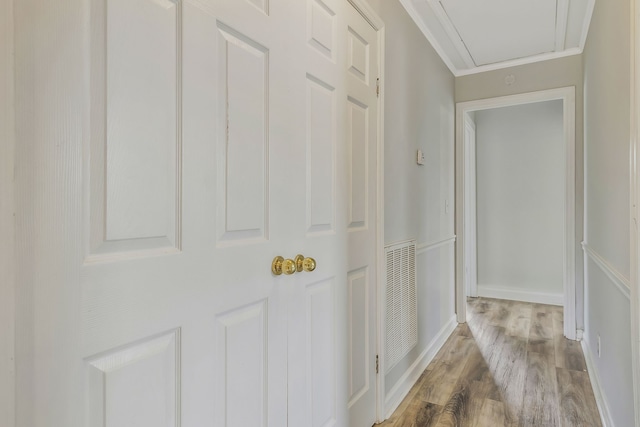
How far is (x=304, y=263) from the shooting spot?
1.18 m

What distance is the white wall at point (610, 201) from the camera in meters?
1.45

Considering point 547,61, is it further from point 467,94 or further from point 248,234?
point 248,234

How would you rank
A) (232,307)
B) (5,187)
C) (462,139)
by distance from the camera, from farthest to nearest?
(462,139) → (232,307) → (5,187)

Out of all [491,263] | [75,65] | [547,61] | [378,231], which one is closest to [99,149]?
[75,65]

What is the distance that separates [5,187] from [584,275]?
355cm

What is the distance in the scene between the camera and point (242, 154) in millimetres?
968

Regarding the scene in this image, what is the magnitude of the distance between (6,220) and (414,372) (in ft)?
7.67

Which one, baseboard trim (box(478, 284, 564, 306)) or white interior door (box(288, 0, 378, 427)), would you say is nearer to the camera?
white interior door (box(288, 0, 378, 427))

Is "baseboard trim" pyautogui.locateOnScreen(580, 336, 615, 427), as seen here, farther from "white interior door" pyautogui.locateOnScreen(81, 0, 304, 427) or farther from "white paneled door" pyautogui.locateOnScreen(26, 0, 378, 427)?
"white interior door" pyautogui.locateOnScreen(81, 0, 304, 427)

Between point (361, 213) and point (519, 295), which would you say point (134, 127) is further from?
point (519, 295)

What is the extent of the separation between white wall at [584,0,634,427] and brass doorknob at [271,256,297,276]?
52.9 inches

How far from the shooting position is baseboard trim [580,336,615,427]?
1775 millimetres

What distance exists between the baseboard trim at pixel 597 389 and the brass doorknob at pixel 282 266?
1774 millimetres

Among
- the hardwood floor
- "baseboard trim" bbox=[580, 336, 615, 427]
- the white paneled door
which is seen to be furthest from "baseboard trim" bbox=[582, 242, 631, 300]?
the white paneled door
